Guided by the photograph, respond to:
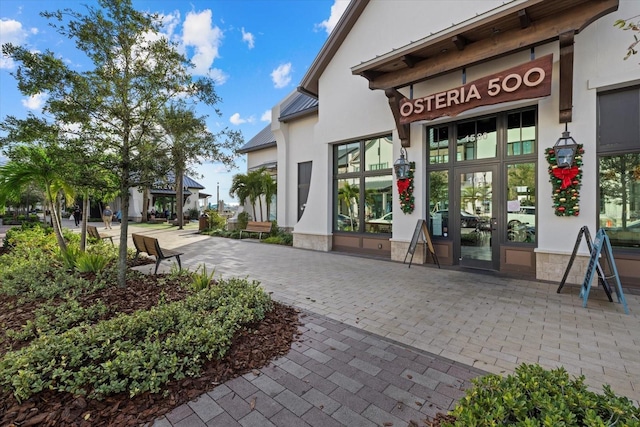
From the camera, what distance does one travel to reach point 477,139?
719cm

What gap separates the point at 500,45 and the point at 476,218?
375cm

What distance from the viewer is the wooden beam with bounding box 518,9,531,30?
5.24 meters

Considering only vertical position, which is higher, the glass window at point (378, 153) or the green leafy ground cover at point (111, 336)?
the glass window at point (378, 153)

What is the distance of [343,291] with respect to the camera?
546 cm

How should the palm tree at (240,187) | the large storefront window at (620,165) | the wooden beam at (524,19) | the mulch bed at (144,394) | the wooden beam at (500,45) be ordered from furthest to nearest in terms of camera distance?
the palm tree at (240,187)
the large storefront window at (620,165)
the wooden beam at (524,19)
the wooden beam at (500,45)
the mulch bed at (144,394)

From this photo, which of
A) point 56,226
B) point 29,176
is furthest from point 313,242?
point 29,176

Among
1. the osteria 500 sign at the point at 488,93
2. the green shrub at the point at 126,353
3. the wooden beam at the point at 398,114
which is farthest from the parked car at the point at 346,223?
the green shrub at the point at 126,353

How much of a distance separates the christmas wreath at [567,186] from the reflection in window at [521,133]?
28.9 inches

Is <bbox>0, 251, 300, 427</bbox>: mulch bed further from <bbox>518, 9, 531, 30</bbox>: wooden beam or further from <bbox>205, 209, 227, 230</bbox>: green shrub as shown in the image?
<bbox>205, 209, 227, 230</bbox>: green shrub

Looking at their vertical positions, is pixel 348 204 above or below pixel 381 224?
above

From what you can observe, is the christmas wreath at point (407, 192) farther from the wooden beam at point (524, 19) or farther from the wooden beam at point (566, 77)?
the wooden beam at point (524, 19)

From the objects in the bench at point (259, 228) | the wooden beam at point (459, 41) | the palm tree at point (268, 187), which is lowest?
the bench at point (259, 228)

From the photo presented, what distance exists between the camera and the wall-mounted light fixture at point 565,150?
218 inches

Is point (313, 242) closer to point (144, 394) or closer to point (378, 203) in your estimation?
point (378, 203)
